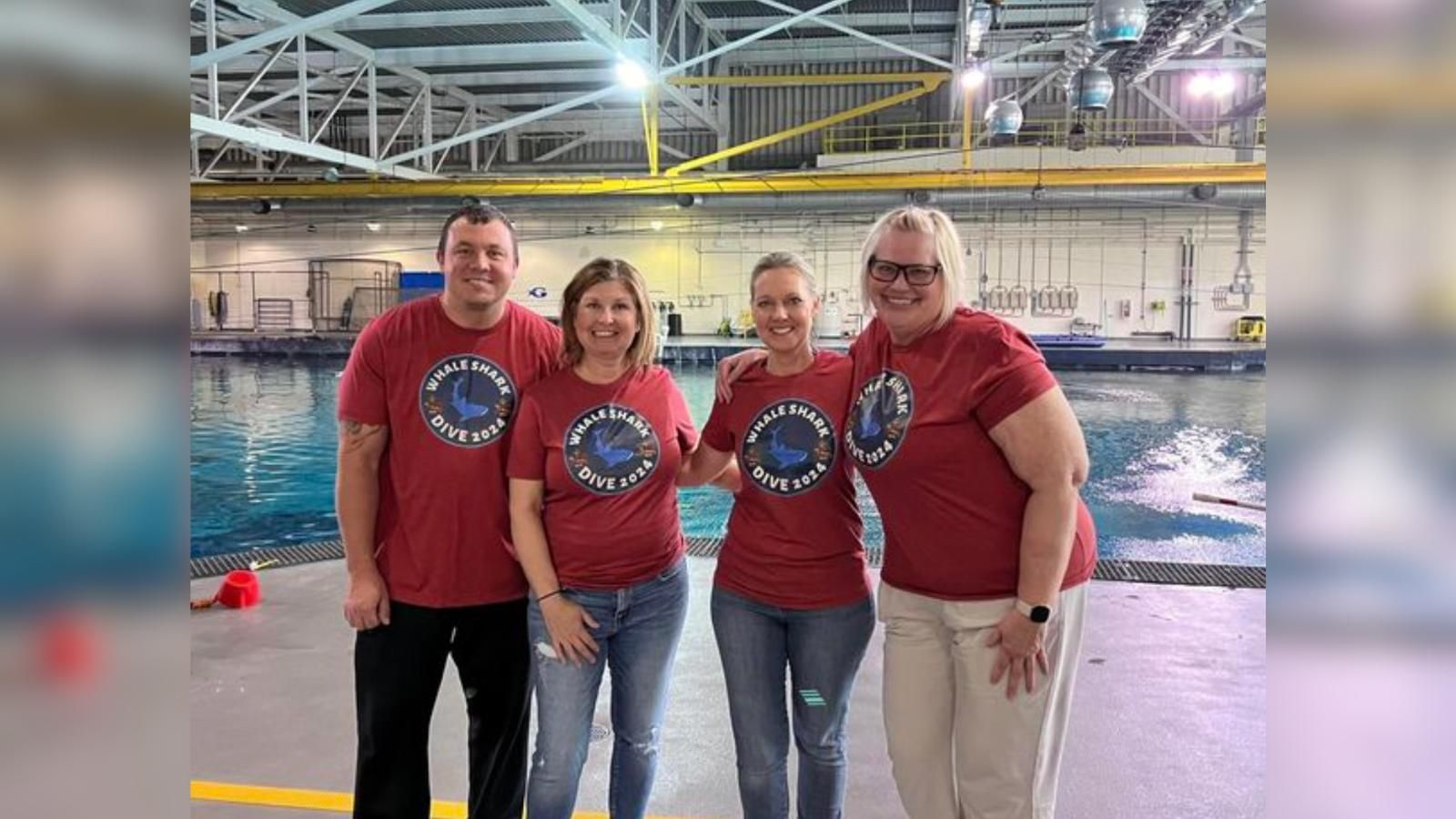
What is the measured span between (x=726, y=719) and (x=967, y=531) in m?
1.61

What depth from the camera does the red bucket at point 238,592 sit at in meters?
4.30

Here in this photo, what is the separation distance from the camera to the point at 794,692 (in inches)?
91.1

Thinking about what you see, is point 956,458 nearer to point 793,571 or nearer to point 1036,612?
point 1036,612

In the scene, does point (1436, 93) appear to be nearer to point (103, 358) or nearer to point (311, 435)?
point (103, 358)

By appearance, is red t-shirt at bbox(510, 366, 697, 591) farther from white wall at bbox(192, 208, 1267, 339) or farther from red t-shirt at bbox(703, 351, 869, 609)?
white wall at bbox(192, 208, 1267, 339)

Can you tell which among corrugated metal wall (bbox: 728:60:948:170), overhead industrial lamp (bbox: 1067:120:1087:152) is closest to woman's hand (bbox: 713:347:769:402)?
overhead industrial lamp (bbox: 1067:120:1087:152)

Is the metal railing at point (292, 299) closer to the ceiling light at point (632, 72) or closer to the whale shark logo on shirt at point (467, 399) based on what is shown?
the ceiling light at point (632, 72)

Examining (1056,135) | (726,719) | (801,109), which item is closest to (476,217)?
(726,719)

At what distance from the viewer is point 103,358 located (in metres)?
0.52

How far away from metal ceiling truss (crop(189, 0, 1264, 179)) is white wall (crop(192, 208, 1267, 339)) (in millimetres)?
1960

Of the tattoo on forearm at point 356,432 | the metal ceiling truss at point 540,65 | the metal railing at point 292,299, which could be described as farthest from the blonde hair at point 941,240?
A: the metal railing at point 292,299

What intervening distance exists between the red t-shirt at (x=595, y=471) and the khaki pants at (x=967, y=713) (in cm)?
62

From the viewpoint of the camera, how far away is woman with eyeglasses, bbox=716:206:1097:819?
191 cm

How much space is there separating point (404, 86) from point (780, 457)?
59.8 feet
